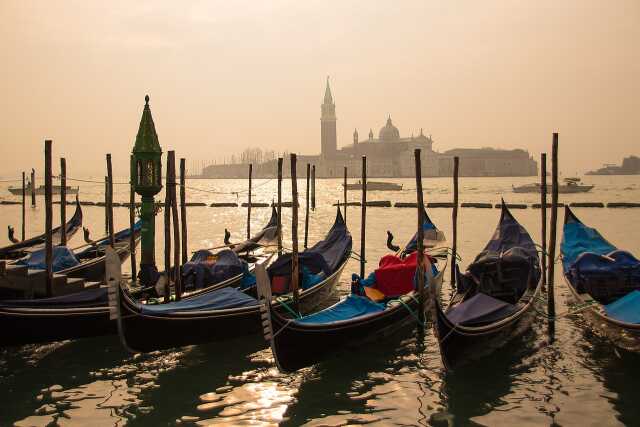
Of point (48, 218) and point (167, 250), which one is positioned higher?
point (48, 218)

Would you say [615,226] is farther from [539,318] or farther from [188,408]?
[188,408]

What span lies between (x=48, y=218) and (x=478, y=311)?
531cm

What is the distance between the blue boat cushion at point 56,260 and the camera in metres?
9.70

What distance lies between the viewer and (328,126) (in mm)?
144875

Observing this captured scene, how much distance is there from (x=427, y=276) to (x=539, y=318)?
66.8 inches

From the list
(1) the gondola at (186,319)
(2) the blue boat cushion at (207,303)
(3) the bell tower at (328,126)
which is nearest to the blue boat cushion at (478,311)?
(1) the gondola at (186,319)

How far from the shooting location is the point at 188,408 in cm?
557

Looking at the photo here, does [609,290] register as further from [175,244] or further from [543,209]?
[175,244]

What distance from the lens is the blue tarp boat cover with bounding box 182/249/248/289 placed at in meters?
8.71

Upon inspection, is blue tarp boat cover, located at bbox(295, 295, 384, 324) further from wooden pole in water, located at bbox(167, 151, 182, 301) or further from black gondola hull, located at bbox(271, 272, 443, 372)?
wooden pole in water, located at bbox(167, 151, 182, 301)

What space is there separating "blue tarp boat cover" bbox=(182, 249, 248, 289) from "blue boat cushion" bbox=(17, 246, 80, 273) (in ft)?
8.05

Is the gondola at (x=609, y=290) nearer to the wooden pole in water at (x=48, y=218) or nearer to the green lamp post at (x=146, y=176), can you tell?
the wooden pole in water at (x=48, y=218)

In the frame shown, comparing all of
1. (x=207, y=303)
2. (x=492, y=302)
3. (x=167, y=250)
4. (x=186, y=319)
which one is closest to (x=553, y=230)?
(x=492, y=302)

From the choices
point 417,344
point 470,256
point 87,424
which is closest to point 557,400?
point 417,344
